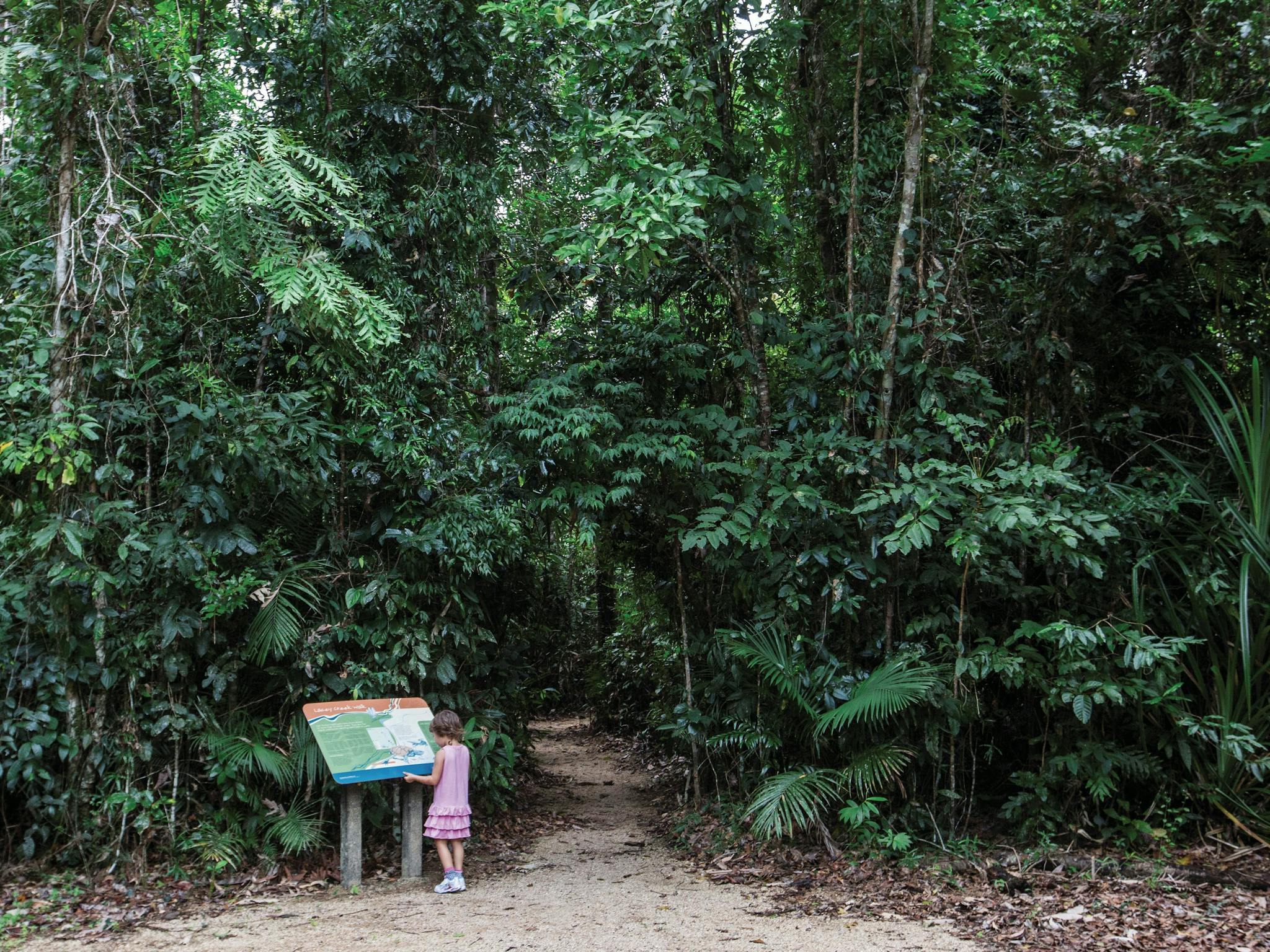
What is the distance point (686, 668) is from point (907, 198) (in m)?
3.68

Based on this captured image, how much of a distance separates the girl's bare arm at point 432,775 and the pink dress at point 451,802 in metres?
0.02

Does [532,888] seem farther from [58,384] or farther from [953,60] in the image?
[953,60]

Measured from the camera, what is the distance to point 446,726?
504 centimetres

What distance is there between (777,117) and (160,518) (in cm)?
568

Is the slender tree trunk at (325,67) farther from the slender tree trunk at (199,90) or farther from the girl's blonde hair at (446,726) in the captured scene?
the girl's blonde hair at (446,726)

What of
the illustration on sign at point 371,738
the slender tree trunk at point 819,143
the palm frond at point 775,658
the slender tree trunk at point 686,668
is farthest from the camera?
the slender tree trunk at point 686,668

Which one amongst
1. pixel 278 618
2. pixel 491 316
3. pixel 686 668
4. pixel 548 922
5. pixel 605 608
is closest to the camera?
pixel 548 922

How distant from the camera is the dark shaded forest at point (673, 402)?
15.9ft

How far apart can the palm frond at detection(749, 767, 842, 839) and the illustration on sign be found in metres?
1.99

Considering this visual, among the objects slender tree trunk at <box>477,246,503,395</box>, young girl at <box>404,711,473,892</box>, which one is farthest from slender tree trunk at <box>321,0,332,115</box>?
young girl at <box>404,711,473,892</box>

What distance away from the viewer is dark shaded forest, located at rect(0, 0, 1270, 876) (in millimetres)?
4859

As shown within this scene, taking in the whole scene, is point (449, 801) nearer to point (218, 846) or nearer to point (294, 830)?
point (294, 830)

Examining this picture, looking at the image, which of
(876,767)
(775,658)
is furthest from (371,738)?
(876,767)

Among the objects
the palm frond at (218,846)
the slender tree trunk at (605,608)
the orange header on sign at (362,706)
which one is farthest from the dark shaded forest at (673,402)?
the slender tree trunk at (605,608)
